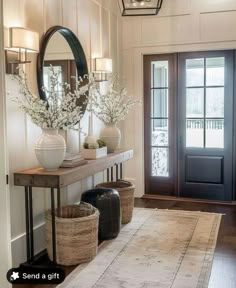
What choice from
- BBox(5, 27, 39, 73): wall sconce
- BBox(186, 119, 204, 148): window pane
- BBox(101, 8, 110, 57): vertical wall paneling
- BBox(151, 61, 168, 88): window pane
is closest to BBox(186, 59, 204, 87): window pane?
BBox(151, 61, 168, 88): window pane

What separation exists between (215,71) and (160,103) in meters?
0.90

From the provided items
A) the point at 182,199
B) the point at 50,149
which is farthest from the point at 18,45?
the point at 182,199

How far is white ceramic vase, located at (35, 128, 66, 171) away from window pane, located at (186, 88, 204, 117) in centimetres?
279

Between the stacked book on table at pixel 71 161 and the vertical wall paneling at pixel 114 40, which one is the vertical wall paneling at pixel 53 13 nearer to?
the stacked book on table at pixel 71 161

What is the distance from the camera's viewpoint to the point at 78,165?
350 cm

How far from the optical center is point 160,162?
579cm

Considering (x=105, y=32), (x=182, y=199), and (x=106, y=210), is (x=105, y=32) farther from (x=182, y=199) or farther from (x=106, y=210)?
(x=182, y=199)

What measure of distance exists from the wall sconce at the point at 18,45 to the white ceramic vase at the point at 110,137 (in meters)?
1.55

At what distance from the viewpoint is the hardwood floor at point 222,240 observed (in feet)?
9.66

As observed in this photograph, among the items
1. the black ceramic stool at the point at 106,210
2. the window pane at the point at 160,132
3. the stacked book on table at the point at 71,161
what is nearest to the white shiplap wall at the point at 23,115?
the stacked book on table at the point at 71,161

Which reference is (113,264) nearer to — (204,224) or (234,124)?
(204,224)

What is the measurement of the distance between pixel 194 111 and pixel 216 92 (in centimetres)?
40

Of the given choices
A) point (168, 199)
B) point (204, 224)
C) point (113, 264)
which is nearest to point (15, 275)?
point (113, 264)

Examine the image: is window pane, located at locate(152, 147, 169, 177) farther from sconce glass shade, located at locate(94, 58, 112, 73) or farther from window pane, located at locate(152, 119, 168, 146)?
sconce glass shade, located at locate(94, 58, 112, 73)
